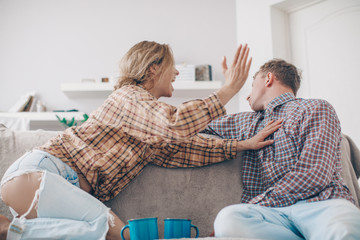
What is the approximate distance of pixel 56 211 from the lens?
108cm

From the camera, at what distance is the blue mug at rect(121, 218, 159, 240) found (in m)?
0.99

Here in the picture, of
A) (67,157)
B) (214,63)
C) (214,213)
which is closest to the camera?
(67,157)

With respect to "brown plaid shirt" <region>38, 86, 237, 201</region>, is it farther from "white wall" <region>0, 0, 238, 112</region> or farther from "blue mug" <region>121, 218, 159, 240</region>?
"white wall" <region>0, 0, 238, 112</region>

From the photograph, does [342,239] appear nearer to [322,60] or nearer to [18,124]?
[322,60]

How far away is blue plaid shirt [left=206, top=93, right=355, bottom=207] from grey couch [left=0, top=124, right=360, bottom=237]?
0.28 ft

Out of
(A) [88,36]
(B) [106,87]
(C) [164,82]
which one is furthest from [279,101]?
(A) [88,36]

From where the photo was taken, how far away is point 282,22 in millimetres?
3447

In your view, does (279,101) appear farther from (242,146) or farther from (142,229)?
(142,229)

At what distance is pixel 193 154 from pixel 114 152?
37 centimetres

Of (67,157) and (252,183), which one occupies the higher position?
(67,157)

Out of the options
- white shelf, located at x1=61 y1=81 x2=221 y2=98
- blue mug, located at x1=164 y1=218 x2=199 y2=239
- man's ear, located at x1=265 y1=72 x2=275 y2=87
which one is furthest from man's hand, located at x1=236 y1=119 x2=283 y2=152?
white shelf, located at x1=61 y1=81 x2=221 y2=98

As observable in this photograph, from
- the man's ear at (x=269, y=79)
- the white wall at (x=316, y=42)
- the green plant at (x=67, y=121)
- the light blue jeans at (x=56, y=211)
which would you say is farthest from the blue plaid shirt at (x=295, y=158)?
the green plant at (x=67, y=121)

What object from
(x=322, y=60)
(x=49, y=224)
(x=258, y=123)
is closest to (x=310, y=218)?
(x=258, y=123)

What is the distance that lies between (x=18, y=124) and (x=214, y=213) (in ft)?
9.07
